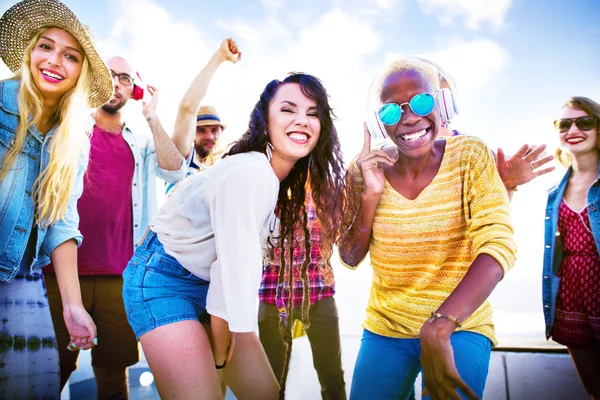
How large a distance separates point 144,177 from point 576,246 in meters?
3.22

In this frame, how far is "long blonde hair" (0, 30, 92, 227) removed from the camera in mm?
1962

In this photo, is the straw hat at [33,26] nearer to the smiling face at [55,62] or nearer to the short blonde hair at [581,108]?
the smiling face at [55,62]

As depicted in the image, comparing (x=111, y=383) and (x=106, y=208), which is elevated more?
(x=106, y=208)

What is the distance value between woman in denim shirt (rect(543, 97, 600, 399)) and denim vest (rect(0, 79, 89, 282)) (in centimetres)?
321

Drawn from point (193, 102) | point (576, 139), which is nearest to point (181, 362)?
point (193, 102)

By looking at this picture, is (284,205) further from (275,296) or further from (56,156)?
(56,156)

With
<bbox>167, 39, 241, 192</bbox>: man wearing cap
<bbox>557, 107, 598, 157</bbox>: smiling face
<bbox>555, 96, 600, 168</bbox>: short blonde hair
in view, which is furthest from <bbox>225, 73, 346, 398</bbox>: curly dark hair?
<bbox>555, 96, 600, 168</bbox>: short blonde hair

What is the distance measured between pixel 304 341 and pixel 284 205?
1956 mm

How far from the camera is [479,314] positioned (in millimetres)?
1735

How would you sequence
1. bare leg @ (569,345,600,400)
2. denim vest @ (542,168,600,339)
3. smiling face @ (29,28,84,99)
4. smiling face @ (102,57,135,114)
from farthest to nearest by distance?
smiling face @ (102,57,135,114) < denim vest @ (542,168,600,339) < bare leg @ (569,345,600,400) < smiling face @ (29,28,84,99)

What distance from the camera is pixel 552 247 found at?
298 centimetres

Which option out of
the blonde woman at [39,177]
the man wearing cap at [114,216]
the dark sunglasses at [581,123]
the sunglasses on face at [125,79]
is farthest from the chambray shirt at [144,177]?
the dark sunglasses at [581,123]

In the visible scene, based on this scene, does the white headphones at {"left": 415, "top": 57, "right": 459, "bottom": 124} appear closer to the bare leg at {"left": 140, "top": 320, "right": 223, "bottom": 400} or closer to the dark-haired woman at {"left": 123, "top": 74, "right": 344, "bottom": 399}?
the dark-haired woman at {"left": 123, "top": 74, "right": 344, "bottom": 399}

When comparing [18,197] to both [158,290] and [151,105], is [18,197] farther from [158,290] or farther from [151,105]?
[151,105]
